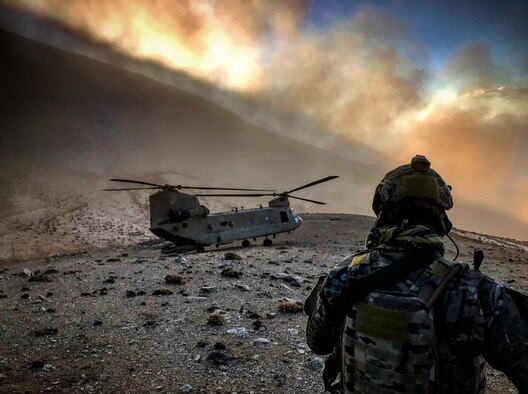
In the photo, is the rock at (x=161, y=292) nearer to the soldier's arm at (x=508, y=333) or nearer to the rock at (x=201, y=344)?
the rock at (x=201, y=344)

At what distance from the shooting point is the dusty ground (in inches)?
286

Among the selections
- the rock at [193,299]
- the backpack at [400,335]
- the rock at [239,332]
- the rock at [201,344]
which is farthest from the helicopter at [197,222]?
the backpack at [400,335]

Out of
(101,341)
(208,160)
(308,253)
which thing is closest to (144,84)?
(208,160)

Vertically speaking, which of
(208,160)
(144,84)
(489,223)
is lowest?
(489,223)

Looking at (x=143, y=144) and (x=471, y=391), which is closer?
(x=471, y=391)

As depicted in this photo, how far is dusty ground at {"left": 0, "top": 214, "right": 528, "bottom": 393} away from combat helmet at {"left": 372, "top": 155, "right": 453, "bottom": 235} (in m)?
5.09

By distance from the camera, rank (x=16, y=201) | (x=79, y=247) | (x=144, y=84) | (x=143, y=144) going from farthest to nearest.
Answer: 1. (x=144, y=84)
2. (x=143, y=144)
3. (x=16, y=201)
4. (x=79, y=247)

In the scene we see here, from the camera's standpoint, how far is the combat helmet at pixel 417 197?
3150 millimetres

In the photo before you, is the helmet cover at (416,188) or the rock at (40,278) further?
the rock at (40,278)

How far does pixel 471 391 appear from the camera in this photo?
283cm

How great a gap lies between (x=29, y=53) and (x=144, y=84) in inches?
1553

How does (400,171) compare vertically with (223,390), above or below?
above

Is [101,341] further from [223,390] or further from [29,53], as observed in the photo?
[29,53]

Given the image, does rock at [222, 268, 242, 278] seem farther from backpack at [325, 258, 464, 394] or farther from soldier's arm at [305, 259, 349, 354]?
backpack at [325, 258, 464, 394]
